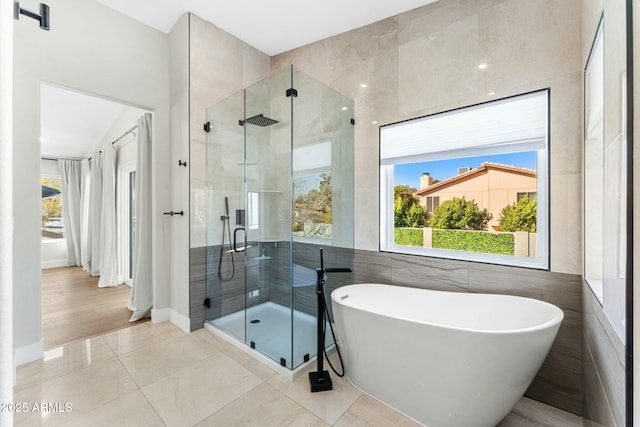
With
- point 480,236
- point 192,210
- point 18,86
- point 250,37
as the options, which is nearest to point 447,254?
point 480,236

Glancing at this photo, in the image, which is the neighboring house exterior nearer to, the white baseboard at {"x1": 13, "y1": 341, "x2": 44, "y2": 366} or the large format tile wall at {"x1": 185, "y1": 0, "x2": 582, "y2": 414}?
the large format tile wall at {"x1": 185, "y1": 0, "x2": 582, "y2": 414}

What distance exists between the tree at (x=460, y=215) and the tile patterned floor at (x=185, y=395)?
121 centimetres

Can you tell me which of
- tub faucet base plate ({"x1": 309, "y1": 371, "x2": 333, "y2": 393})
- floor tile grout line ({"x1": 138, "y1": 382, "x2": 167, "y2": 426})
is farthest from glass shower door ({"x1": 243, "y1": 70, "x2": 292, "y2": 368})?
floor tile grout line ({"x1": 138, "y1": 382, "x2": 167, "y2": 426})

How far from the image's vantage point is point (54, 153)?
18.3 feet

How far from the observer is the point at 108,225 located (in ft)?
14.4

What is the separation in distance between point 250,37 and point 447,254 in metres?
2.97

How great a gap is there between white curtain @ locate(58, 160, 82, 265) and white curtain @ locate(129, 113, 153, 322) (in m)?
4.03

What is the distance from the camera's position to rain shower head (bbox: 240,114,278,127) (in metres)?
2.47

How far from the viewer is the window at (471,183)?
6.08 ft

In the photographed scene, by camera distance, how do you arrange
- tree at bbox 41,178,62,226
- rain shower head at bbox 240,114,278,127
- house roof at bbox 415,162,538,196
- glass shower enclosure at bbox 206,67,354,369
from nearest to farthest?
house roof at bbox 415,162,538,196
glass shower enclosure at bbox 206,67,354,369
rain shower head at bbox 240,114,278,127
tree at bbox 41,178,62,226

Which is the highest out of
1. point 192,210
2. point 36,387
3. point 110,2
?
point 110,2

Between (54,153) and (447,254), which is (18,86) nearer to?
(447,254)

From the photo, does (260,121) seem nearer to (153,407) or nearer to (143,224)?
(143,224)

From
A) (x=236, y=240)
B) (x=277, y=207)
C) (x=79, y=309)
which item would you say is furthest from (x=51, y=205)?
(x=277, y=207)
